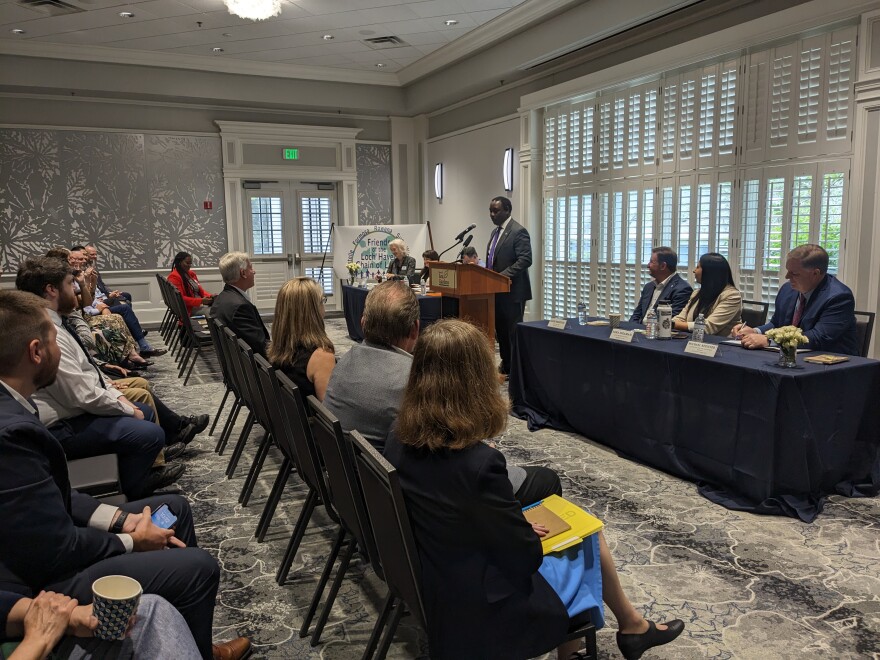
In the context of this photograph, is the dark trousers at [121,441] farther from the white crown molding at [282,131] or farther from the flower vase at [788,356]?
the white crown molding at [282,131]

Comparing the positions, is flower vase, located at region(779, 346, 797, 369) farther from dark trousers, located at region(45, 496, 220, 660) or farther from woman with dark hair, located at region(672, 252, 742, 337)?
dark trousers, located at region(45, 496, 220, 660)

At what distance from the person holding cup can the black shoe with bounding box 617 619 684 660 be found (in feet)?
4.21

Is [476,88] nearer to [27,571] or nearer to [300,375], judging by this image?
[300,375]

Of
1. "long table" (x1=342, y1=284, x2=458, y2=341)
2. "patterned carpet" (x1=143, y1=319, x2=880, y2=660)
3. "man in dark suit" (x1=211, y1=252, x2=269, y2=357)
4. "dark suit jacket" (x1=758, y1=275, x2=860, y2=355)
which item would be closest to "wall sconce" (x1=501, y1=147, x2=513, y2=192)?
"long table" (x1=342, y1=284, x2=458, y2=341)

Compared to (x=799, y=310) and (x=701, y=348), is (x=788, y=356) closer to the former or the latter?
(x=701, y=348)

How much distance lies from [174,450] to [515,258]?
141 inches

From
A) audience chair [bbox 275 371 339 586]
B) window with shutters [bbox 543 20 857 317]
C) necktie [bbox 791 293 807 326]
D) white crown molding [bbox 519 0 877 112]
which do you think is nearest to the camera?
audience chair [bbox 275 371 339 586]

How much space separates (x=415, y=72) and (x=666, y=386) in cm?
745

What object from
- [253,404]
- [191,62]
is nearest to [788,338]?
[253,404]

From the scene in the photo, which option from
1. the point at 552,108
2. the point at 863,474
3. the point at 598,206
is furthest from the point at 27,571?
the point at 552,108

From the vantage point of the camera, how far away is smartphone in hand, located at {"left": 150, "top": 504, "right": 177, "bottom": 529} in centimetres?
196

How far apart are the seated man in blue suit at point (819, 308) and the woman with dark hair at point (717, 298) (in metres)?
0.43

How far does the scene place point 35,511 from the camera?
1433mm

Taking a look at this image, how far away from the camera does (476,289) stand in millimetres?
6062
